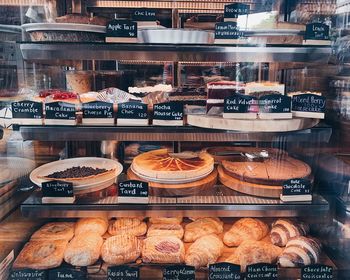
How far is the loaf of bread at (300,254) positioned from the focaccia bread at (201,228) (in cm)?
35

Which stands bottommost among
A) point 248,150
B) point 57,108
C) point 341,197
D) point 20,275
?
point 20,275

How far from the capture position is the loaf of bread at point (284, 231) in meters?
1.78

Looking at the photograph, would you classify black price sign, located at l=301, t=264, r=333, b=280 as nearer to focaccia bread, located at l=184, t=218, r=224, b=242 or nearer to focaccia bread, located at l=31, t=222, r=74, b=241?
focaccia bread, located at l=184, t=218, r=224, b=242

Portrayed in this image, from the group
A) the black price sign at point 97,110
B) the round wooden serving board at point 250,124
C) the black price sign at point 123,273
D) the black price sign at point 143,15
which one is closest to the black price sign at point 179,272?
the black price sign at point 123,273

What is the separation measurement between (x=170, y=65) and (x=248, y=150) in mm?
639

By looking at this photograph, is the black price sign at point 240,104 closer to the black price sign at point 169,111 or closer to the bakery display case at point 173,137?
the bakery display case at point 173,137

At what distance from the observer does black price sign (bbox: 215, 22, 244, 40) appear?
1.53 m

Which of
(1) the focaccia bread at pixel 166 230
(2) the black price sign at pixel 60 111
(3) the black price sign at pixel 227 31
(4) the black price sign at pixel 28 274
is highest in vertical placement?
(3) the black price sign at pixel 227 31

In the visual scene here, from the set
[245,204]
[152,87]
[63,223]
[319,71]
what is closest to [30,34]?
[152,87]

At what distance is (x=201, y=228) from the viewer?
72.6 inches

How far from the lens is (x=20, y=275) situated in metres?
1.63

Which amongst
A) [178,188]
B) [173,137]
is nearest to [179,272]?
[178,188]

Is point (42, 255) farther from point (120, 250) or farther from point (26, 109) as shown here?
point (26, 109)

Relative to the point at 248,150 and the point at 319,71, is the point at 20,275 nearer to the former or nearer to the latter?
the point at 248,150
